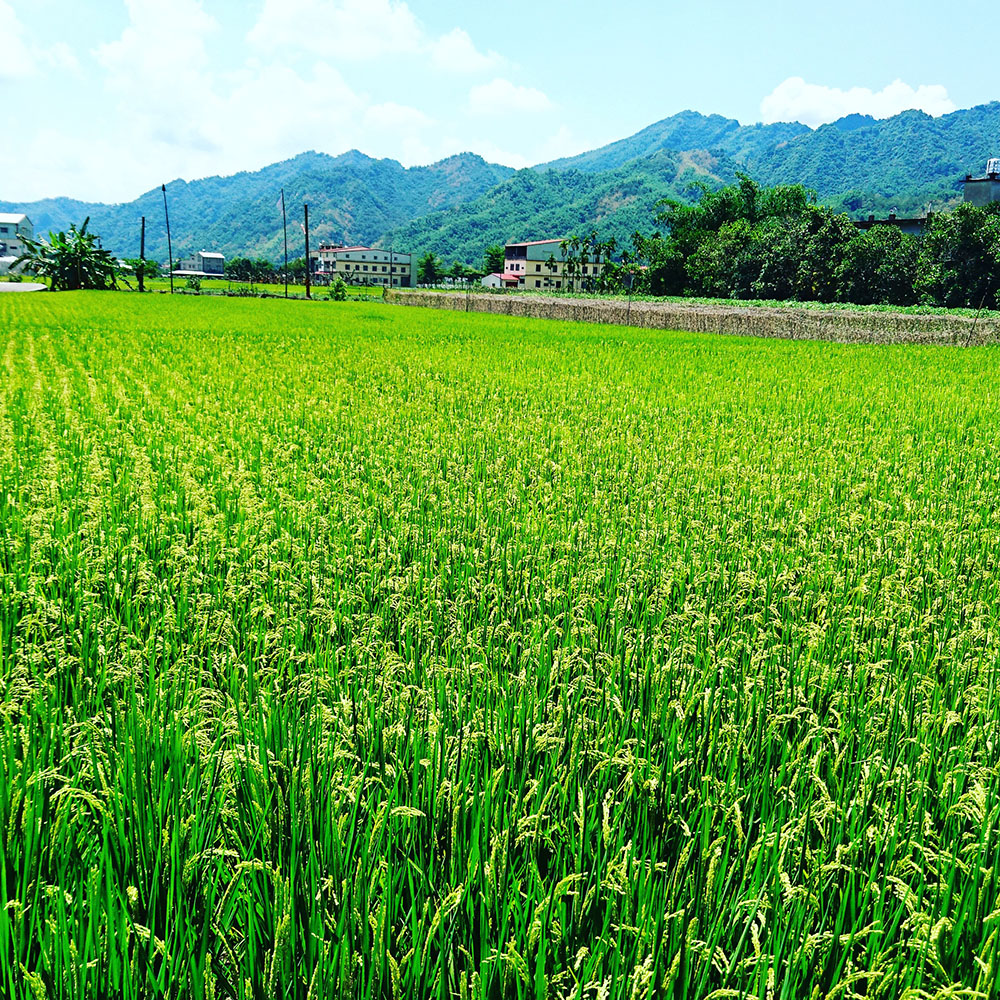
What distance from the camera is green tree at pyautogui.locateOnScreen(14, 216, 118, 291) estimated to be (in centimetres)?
5478

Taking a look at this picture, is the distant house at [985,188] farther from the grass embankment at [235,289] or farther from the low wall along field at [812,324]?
the grass embankment at [235,289]

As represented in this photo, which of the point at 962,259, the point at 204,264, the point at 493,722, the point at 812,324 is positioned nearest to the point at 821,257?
the point at 962,259

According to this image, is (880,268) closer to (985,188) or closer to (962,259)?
(962,259)

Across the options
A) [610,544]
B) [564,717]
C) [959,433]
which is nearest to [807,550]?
[610,544]

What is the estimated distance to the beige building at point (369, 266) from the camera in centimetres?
13438

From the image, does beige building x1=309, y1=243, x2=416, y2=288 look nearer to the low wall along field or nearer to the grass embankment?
the grass embankment

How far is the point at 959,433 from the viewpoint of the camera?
29.7 ft

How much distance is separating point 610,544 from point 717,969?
10.1ft

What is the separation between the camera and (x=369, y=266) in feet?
446

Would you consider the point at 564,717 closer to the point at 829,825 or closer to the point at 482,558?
the point at 829,825

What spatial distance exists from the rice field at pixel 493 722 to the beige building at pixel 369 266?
134325 mm

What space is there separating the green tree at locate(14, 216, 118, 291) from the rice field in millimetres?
57069

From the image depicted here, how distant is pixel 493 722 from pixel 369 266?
466 ft

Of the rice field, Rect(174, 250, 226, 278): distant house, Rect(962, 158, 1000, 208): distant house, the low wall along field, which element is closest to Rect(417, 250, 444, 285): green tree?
Rect(174, 250, 226, 278): distant house
